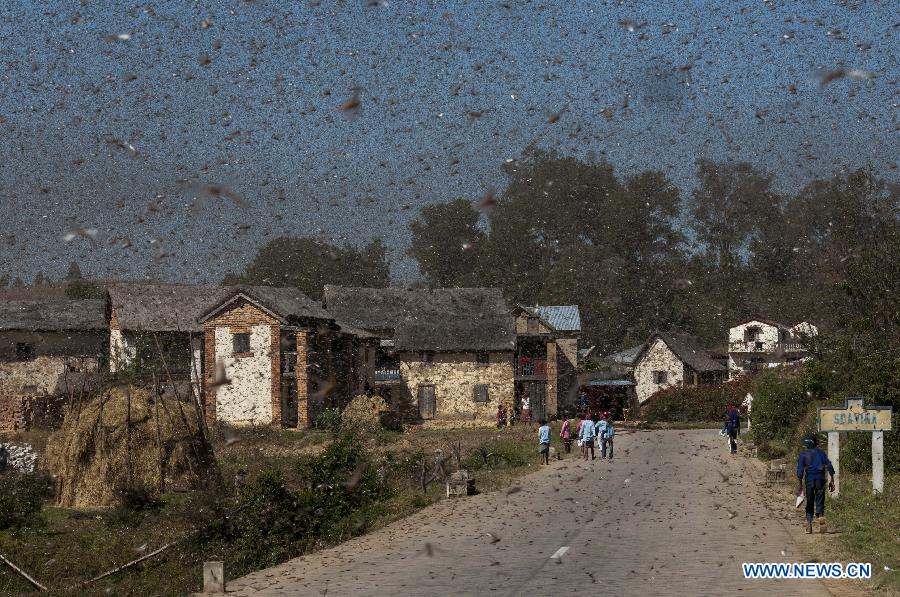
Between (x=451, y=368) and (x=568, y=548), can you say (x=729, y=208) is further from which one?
(x=568, y=548)

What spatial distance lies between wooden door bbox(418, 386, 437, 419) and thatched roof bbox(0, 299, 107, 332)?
75.3 ft

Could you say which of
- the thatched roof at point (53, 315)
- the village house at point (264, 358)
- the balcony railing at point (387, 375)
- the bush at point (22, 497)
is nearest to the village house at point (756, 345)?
the balcony railing at point (387, 375)

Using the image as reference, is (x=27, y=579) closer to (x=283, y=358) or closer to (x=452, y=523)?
(x=452, y=523)

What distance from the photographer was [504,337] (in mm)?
71625

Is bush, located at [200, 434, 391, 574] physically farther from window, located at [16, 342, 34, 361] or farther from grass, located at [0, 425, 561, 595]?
window, located at [16, 342, 34, 361]

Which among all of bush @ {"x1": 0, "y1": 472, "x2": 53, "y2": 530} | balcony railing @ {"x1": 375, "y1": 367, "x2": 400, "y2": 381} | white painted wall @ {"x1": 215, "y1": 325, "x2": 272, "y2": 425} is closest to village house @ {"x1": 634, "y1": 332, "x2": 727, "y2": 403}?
balcony railing @ {"x1": 375, "y1": 367, "x2": 400, "y2": 381}

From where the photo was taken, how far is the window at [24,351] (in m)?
74.6

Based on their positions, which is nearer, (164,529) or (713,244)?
(164,529)

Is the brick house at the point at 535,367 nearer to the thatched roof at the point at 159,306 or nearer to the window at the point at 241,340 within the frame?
the window at the point at 241,340

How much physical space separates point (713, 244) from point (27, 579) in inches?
4141

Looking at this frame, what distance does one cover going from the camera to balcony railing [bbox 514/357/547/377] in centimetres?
7681

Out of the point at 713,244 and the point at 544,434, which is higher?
the point at 713,244

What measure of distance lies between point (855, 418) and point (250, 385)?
4117 cm

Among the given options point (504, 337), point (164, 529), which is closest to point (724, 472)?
point (164, 529)
